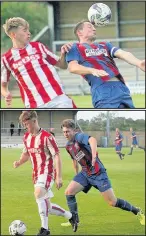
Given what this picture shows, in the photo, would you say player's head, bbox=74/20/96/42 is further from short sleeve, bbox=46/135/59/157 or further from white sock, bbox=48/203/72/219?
white sock, bbox=48/203/72/219

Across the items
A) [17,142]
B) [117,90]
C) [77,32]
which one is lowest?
[17,142]

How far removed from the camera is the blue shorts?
11.0 ft

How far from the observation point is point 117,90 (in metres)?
3.34

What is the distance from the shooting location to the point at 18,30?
3340mm

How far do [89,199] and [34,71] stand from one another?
0.64 m

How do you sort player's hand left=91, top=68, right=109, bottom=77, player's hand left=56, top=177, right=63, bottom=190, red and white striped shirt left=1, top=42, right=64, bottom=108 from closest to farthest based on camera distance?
player's hand left=91, top=68, right=109, bottom=77, player's hand left=56, top=177, right=63, bottom=190, red and white striped shirt left=1, top=42, right=64, bottom=108

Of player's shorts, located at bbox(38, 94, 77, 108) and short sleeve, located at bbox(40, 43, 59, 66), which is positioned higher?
short sleeve, located at bbox(40, 43, 59, 66)

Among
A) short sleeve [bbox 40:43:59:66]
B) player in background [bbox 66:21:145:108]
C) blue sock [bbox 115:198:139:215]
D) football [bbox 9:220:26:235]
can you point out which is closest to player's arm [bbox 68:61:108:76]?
player in background [bbox 66:21:145:108]

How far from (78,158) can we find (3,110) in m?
0.39

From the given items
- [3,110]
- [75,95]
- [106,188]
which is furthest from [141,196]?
[75,95]

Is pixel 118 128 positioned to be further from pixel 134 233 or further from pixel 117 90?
pixel 134 233

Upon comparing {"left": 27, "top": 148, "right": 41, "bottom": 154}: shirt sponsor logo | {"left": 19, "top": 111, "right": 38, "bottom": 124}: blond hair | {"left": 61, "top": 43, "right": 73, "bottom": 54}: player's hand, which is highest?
{"left": 61, "top": 43, "right": 73, "bottom": 54}: player's hand

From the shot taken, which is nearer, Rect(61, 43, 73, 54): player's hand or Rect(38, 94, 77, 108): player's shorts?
Rect(61, 43, 73, 54): player's hand

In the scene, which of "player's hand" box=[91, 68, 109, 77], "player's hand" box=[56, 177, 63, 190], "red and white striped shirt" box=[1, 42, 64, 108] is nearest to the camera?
"player's hand" box=[91, 68, 109, 77]
